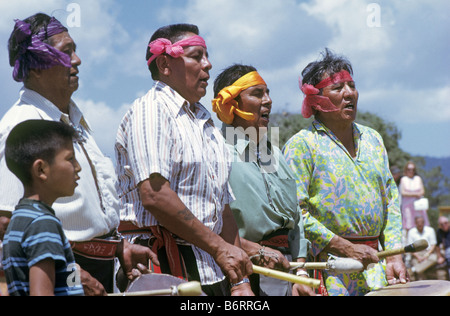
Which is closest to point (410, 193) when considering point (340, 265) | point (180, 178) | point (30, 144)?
point (340, 265)

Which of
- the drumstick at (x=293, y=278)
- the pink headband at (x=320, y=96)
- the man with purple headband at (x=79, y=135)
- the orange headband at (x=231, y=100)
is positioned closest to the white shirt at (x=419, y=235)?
the pink headband at (x=320, y=96)

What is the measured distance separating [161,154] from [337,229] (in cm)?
191

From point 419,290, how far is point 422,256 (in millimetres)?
10556

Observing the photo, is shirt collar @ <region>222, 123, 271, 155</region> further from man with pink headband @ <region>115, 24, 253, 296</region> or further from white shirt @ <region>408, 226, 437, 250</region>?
white shirt @ <region>408, 226, 437, 250</region>

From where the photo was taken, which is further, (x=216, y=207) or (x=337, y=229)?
(x=337, y=229)

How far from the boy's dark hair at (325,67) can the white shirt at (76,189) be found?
90.9 inches

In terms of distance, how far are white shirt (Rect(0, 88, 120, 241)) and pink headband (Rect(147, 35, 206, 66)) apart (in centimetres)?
65

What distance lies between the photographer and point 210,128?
4242 mm

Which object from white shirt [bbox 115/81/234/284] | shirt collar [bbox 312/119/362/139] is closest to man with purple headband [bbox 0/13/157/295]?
white shirt [bbox 115/81/234/284]

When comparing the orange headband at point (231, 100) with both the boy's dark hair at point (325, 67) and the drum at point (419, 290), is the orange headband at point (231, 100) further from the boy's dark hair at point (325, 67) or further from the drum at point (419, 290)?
the drum at point (419, 290)

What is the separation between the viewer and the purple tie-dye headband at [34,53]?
377 cm

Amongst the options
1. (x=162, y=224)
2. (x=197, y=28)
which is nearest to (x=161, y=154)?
(x=162, y=224)

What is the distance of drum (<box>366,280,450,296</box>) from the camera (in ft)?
13.2
